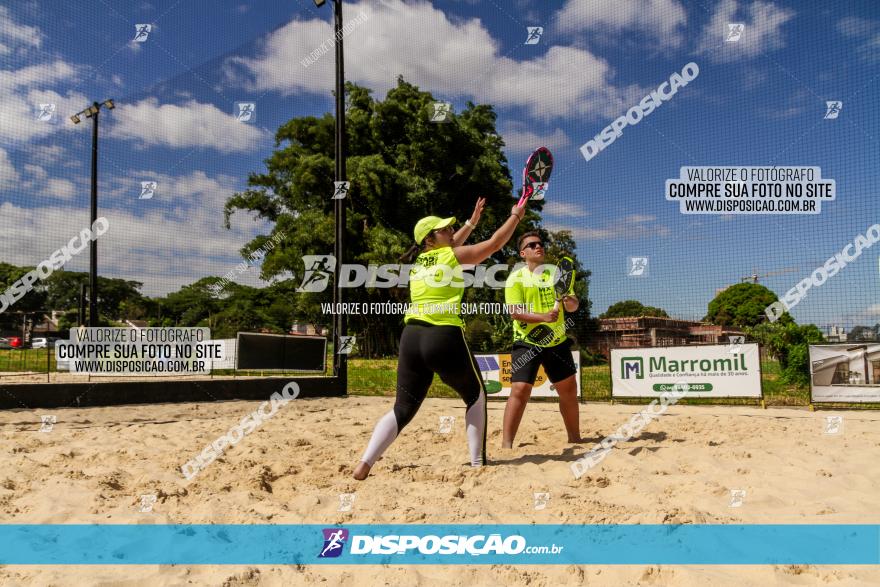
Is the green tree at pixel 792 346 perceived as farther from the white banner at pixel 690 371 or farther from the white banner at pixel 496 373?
the white banner at pixel 496 373

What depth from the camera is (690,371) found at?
9891mm

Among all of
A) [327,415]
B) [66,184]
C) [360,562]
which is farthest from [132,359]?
[360,562]

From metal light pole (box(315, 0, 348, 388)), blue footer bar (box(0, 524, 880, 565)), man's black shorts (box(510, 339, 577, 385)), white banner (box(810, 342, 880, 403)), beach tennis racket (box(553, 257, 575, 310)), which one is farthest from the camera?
metal light pole (box(315, 0, 348, 388))

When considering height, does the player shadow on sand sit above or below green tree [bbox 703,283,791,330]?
below

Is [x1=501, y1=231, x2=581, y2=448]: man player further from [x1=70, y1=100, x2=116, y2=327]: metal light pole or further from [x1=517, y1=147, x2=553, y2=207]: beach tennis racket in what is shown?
[x1=70, y1=100, x2=116, y2=327]: metal light pole

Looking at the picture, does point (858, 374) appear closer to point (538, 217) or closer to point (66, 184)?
point (66, 184)

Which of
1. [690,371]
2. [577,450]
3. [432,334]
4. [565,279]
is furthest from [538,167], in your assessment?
[690,371]

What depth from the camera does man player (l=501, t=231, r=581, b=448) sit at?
497cm

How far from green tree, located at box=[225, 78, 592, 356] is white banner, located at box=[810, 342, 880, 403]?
13.0 m

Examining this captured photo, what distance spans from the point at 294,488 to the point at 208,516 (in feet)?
2.09

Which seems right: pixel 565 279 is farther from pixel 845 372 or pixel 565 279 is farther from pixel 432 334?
pixel 845 372

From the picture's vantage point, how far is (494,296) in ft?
73.9

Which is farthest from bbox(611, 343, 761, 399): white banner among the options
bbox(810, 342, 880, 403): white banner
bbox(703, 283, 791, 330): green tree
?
bbox(703, 283, 791, 330): green tree

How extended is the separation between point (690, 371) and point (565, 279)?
19.2 feet
